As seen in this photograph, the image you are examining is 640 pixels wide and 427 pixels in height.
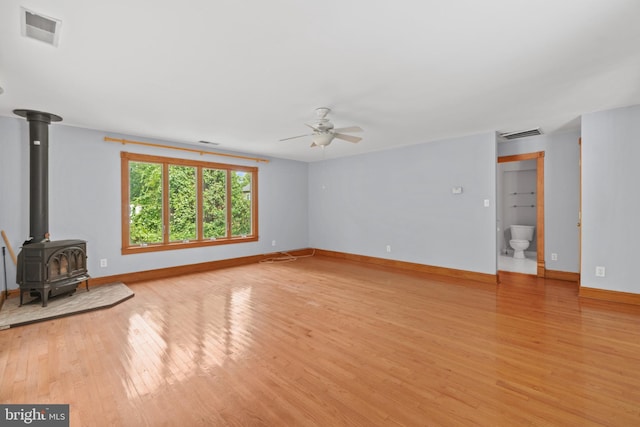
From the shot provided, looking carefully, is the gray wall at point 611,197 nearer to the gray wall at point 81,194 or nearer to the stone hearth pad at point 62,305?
the gray wall at point 81,194

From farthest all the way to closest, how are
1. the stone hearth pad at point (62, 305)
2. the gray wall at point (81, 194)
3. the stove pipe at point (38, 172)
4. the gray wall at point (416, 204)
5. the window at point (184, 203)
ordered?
the window at point (184, 203), the gray wall at point (416, 204), the gray wall at point (81, 194), the stove pipe at point (38, 172), the stone hearth pad at point (62, 305)

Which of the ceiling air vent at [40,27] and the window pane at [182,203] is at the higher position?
the ceiling air vent at [40,27]

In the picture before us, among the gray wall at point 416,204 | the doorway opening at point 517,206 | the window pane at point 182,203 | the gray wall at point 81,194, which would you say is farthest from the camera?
the doorway opening at point 517,206

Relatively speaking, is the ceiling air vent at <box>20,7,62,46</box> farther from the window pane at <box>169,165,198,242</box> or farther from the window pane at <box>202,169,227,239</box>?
the window pane at <box>202,169,227,239</box>

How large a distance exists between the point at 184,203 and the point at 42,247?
7.61 feet

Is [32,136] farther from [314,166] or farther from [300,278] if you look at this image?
[314,166]

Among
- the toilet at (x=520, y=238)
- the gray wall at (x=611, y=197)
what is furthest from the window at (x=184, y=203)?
the toilet at (x=520, y=238)

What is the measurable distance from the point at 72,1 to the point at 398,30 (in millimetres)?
2074

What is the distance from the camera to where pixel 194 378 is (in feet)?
6.96

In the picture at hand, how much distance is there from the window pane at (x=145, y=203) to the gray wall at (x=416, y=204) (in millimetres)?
3827

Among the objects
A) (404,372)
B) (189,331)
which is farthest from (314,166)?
(404,372)

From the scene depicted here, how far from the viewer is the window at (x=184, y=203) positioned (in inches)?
198

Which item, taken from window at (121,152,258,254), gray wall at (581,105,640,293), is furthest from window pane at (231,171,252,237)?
gray wall at (581,105,640,293)

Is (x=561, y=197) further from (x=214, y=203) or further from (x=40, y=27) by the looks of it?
(x=40, y=27)
